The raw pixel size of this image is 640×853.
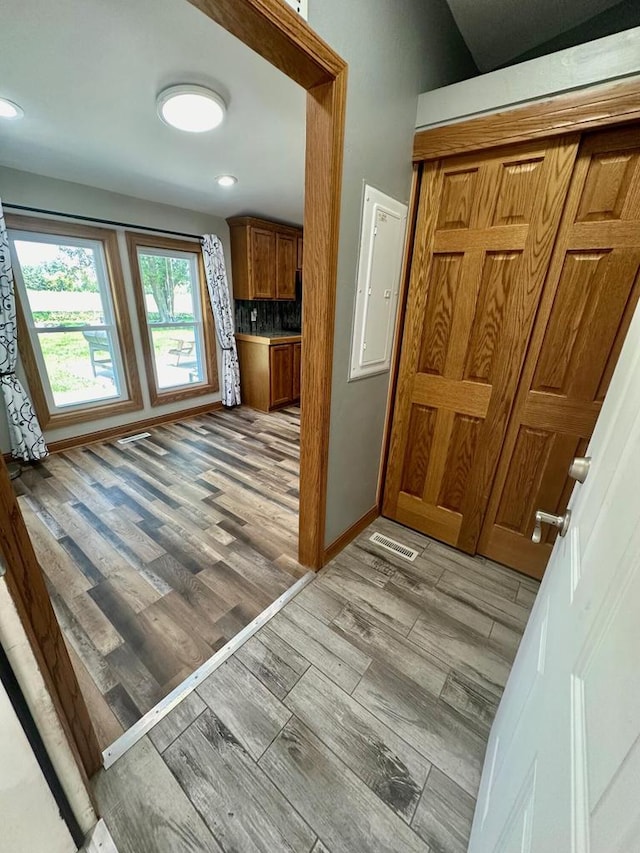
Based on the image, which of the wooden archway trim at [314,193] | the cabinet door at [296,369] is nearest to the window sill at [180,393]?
the cabinet door at [296,369]

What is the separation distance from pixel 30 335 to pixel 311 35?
10.1 feet

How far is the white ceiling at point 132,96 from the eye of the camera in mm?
1218

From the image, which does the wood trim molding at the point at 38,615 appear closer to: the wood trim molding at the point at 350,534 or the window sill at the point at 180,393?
the wood trim molding at the point at 350,534

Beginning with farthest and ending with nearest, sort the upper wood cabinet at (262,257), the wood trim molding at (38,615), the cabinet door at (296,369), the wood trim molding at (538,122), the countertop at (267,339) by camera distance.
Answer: the cabinet door at (296,369) < the countertop at (267,339) < the upper wood cabinet at (262,257) < the wood trim molding at (538,122) < the wood trim molding at (38,615)

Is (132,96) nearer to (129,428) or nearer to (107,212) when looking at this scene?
(107,212)

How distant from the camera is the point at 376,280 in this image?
63.9 inches

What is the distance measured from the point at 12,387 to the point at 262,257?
2.92m

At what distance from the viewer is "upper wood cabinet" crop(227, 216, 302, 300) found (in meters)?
4.00

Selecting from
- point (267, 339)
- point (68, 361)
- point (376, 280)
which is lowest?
point (68, 361)

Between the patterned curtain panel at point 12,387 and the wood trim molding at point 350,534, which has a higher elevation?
the patterned curtain panel at point 12,387

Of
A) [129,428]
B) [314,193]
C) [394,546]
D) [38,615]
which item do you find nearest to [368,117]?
[314,193]

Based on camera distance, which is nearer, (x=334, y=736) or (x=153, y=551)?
(x=334, y=736)


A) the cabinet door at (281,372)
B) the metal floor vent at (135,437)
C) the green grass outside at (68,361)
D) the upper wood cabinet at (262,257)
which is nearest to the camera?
the green grass outside at (68,361)

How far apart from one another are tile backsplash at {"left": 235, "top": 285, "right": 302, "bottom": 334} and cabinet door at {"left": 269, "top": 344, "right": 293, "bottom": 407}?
734 millimetres
